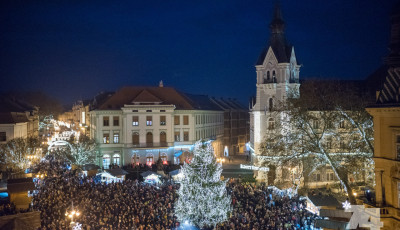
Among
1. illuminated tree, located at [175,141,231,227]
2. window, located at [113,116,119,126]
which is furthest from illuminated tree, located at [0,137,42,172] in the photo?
illuminated tree, located at [175,141,231,227]

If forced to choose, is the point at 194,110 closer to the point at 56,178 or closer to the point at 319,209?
the point at 56,178

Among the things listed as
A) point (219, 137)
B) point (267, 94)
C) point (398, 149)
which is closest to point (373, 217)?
A: point (398, 149)

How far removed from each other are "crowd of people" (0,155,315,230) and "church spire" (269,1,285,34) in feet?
67.9

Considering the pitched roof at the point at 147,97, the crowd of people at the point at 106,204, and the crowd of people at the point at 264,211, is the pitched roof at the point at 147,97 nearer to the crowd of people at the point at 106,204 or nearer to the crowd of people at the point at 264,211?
the crowd of people at the point at 106,204

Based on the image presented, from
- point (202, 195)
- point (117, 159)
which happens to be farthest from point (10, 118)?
point (202, 195)

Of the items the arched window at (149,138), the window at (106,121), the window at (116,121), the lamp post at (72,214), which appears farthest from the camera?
the arched window at (149,138)

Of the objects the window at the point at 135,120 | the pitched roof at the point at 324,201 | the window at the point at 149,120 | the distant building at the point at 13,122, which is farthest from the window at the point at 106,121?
the pitched roof at the point at 324,201

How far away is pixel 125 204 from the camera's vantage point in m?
24.9

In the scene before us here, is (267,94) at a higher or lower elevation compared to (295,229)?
higher

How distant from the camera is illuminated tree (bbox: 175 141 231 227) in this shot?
2362 cm

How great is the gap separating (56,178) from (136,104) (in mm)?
20155

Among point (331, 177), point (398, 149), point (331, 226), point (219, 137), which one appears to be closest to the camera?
point (398, 149)

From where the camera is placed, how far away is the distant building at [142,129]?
1972 inches

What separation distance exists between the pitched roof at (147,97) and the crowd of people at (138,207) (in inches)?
827
